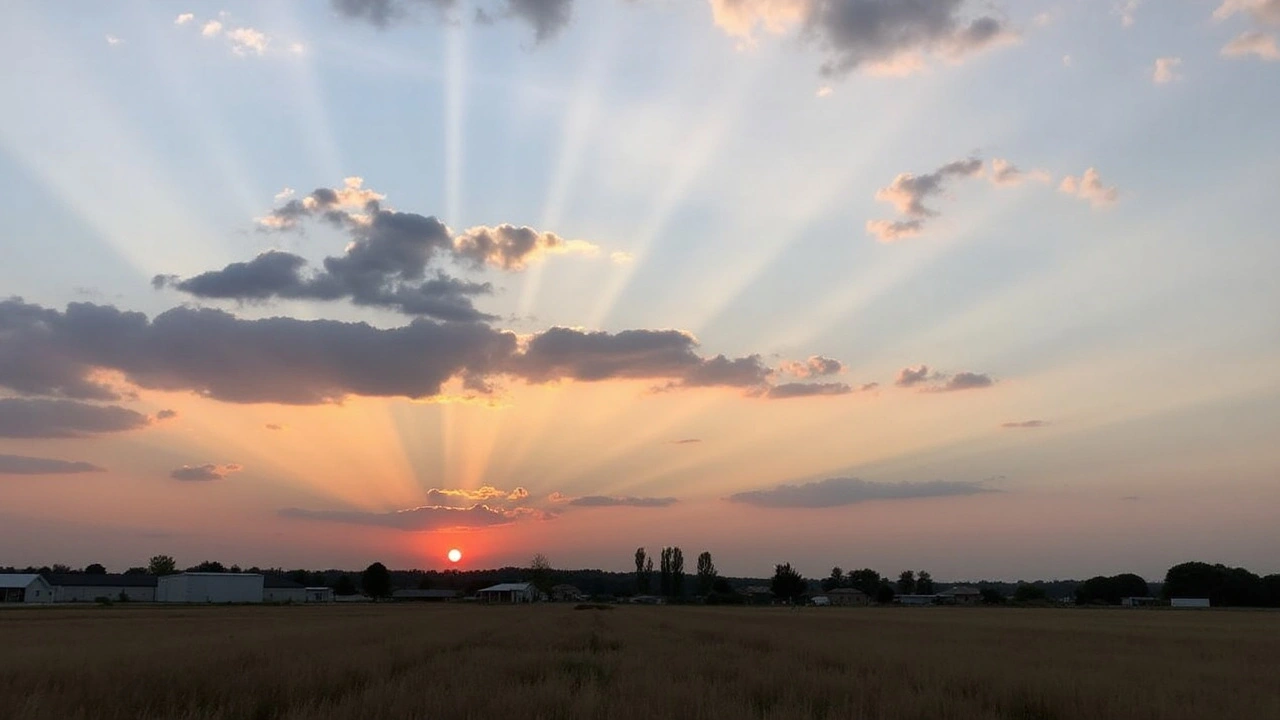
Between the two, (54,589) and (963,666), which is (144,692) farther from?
(54,589)

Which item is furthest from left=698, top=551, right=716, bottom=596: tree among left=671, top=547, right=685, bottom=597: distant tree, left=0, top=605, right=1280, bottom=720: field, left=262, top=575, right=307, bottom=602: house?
left=0, top=605, right=1280, bottom=720: field

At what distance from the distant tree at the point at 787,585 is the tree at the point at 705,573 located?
2298 centimetres

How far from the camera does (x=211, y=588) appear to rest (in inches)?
4594

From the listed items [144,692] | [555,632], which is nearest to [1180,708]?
[144,692]

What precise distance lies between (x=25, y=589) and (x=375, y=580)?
49005mm

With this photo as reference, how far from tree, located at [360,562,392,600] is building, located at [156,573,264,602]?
2494cm

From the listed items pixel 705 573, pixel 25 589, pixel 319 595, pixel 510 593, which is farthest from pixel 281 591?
pixel 705 573

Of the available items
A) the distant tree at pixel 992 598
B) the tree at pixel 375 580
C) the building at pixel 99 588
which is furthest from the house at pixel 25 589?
the distant tree at pixel 992 598

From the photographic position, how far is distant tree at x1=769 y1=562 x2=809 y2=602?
561ft

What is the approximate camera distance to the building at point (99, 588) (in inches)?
4857

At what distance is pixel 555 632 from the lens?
1357 inches

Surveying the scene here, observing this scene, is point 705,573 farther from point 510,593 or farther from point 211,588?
point 211,588

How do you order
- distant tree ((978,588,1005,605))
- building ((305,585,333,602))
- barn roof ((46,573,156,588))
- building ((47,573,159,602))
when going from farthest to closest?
1. distant tree ((978,588,1005,605))
2. building ((305,585,333,602))
3. barn roof ((46,573,156,588))
4. building ((47,573,159,602))

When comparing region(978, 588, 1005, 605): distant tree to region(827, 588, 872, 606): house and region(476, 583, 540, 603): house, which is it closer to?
region(827, 588, 872, 606): house
